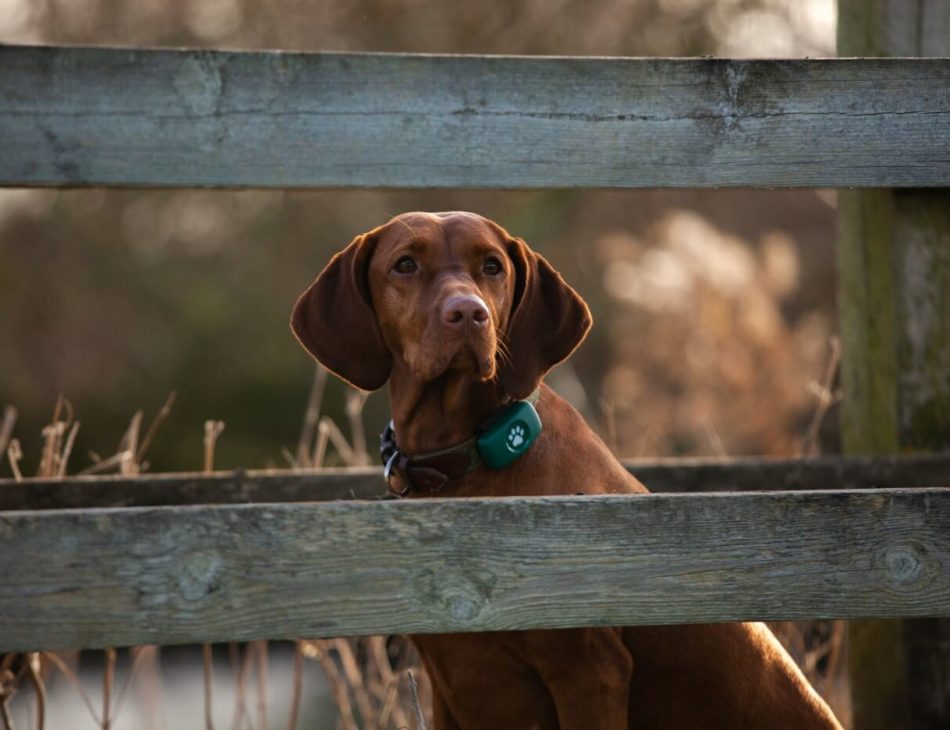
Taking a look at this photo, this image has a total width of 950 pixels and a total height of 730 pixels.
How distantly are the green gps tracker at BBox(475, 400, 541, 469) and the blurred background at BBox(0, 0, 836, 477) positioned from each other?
21.3 feet

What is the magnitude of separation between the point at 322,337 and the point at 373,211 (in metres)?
13.3

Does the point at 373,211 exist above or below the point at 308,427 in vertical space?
above

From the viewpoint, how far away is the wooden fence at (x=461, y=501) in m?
1.89

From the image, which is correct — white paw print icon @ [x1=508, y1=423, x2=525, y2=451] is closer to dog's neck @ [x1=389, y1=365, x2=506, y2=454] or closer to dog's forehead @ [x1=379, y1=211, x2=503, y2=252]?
dog's neck @ [x1=389, y1=365, x2=506, y2=454]

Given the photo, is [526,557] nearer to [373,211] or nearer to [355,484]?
[355,484]

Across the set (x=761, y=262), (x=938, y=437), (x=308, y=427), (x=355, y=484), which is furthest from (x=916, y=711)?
(x=761, y=262)

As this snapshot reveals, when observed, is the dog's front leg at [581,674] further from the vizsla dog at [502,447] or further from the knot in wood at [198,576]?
the knot in wood at [198,576]

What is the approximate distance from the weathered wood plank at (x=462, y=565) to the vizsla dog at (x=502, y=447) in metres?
0.68

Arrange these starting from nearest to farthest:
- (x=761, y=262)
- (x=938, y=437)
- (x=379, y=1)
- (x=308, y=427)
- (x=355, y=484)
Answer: (x=938, y=437)
(x=355, y=484)
(x=308, y=427)
(x=761, y=262)
(x=379, y=1)

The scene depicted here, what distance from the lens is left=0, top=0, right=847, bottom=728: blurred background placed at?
10.8m

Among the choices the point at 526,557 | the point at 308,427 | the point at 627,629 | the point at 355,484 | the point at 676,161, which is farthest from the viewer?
the point at 308,427

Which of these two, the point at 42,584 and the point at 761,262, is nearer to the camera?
the point at 42,584

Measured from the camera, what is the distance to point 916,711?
334 cm

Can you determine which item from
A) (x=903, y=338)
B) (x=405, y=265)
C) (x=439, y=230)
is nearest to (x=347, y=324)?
(x=405, y=265)
